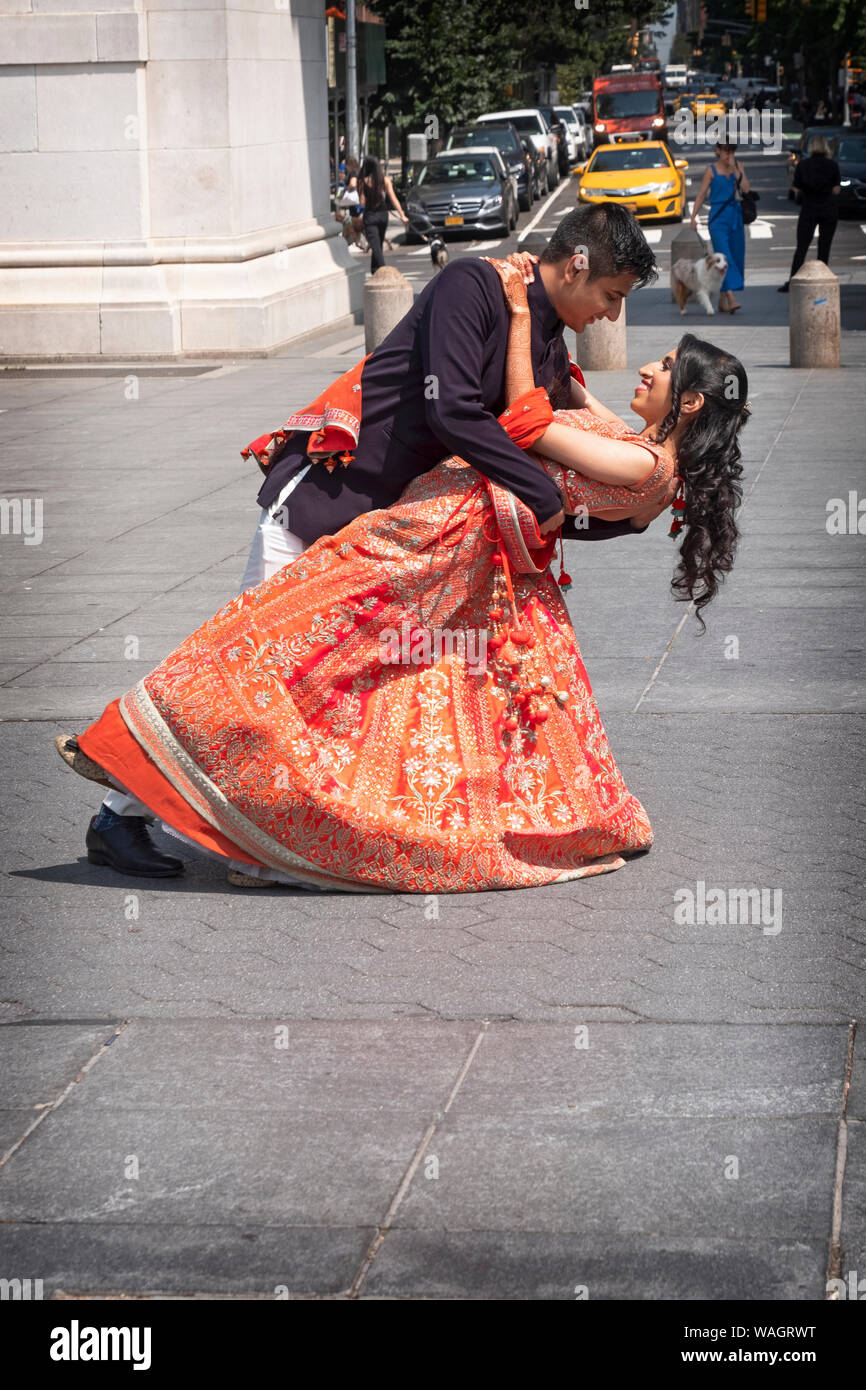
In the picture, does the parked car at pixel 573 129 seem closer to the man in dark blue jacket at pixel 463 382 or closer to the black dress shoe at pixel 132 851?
the man in dark blue jacket at pixel 463 382

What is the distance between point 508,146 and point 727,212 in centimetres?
2081

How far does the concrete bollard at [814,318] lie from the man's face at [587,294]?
36.3ft

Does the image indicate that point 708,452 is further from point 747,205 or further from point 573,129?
point 573,129

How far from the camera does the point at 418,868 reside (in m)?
4.75

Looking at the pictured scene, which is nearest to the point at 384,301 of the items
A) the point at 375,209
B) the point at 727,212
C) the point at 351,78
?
the point at 727,212

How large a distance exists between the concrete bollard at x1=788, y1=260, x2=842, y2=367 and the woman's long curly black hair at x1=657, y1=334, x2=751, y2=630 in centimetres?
1082

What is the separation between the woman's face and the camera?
4.79 meters

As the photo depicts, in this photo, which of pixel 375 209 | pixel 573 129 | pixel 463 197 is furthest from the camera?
pixel 573 129

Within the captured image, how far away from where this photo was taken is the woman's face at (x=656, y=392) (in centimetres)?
479

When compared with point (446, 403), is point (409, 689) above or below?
→ below

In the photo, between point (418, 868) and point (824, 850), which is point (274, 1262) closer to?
point (418, 868)

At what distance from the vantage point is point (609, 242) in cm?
450

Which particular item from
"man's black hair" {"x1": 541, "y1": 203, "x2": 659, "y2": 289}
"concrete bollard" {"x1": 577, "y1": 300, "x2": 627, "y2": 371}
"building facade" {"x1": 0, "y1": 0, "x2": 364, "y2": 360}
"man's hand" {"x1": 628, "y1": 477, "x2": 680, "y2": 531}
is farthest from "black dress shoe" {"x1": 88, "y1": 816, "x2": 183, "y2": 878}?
"building facade" {"x1": 0, "y1": 0, "x2": 364, "y2": 360}

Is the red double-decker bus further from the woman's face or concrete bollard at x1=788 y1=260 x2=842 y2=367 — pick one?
the woman's face
